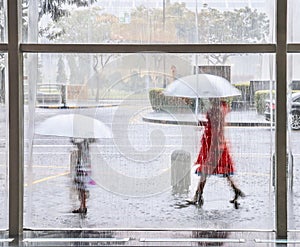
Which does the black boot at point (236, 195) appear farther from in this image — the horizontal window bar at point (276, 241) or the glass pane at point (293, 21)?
the glass pane at point (293, 21)

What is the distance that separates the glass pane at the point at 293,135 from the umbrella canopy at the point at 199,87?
1.79ft

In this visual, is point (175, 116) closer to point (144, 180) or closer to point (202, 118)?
point (202, 118)

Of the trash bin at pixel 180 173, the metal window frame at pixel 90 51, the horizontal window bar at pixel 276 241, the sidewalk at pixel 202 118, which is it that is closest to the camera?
the horizontal window bar at pixel 276 241

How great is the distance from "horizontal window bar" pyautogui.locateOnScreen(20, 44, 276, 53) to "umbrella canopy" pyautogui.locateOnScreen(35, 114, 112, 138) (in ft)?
2.00

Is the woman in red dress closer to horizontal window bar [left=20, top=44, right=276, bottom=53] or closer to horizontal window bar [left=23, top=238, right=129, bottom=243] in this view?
horizontal window bar [left=20, top=44, right=276, bottom=53]

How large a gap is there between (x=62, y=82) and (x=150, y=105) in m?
0.83

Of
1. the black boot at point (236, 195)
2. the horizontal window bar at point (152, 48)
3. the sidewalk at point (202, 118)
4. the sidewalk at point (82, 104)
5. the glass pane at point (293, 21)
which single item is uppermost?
the glass pane at point (293, 21)

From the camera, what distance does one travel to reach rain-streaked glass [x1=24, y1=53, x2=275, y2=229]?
20.6 ft

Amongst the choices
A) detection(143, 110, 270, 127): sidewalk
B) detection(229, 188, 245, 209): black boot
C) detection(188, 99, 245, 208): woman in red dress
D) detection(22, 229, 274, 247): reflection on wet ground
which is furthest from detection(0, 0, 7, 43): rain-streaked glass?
detection(229, 188, 245, 209): black boot

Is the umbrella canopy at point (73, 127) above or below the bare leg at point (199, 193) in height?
above

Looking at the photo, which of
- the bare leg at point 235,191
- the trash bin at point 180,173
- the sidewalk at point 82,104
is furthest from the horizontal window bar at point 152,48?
Result: the bare leg at point 235,191

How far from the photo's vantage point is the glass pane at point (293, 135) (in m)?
6.21

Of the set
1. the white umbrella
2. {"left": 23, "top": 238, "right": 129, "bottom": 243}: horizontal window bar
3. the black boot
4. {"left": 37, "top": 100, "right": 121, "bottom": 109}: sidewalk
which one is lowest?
{"left": 23, "top": 238, "right": 129, "bottom": 243}: horizontal window bar

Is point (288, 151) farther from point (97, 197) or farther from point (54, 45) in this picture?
point (54, 45)
